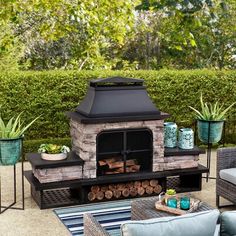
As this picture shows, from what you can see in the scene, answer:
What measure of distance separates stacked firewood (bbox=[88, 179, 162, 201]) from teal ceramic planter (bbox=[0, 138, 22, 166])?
111 centimetres

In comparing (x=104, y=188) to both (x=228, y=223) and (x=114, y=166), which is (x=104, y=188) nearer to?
(x=114, y=166)

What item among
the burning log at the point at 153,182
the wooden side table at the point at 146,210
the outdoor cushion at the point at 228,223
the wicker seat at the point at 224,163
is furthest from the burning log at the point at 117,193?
the outdoor cushion at the point at 228,223

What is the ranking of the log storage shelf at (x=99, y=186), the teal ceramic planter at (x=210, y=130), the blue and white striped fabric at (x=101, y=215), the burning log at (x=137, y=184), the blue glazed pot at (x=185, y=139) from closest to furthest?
the blue and white striped fabric at (x=101, y=215) < the log storage shelf at (x=99, y=186) < the burning log at (x=137, y=184) < the blue glazed pot at (x=185, y=139) < the teal ceramic planter at (x=210, y=130)

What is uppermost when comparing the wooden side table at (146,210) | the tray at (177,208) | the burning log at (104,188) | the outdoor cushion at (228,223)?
the outdoor cushion at (228,223)

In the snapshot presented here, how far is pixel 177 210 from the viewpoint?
5.19 meters

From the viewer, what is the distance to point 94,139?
670 centimetres

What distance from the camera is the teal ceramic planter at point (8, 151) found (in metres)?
6.26

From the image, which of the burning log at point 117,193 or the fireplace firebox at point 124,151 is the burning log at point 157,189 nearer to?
the fireplace firebox at point 124,151

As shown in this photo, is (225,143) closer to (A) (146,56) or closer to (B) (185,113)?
(B) (185,113)

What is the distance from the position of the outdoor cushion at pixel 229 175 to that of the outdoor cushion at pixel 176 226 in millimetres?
2576

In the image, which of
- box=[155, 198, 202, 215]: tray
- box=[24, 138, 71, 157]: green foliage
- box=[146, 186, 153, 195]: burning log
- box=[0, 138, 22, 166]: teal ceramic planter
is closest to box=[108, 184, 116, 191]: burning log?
box=[146, 186, 153, 195]: burning log

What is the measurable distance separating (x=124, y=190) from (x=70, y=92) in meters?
2.77

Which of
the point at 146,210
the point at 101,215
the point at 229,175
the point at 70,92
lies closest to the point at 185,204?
the point at 146,210

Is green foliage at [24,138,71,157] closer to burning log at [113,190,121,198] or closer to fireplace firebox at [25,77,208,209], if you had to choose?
fireplace firebox at [25,77,208,209]
